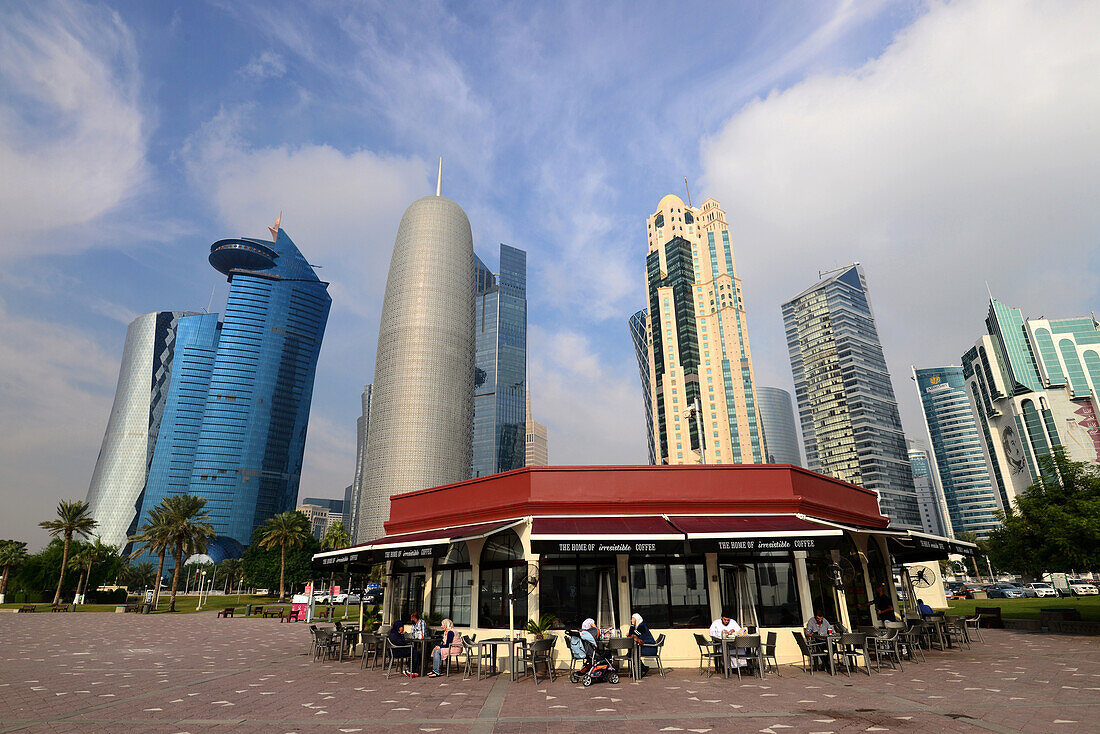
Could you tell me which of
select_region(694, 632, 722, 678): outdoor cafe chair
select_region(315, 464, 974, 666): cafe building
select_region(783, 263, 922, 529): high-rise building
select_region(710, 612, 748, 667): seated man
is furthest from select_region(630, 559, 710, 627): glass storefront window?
select_region(783, 263, 922, 529): high-rise building

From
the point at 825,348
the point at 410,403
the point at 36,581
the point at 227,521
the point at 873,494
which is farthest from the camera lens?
the point at 825,348

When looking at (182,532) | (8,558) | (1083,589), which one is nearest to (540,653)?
(182,532)

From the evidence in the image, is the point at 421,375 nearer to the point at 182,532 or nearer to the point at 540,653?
the point at 182,532

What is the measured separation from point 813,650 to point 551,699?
253 inches

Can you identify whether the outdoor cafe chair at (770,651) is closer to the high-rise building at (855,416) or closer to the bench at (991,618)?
the bench at (991,618)

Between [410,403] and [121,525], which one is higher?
[410,403]

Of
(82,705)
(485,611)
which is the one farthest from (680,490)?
(82,705)

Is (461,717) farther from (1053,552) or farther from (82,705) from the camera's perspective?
(1053,552)

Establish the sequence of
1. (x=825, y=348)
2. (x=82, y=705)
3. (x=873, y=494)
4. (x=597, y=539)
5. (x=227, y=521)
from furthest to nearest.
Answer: (x=825, y=348)
(x=227, y=521)
(x=873, y=494)
(x=597, y=539)
(x=82, y=705)

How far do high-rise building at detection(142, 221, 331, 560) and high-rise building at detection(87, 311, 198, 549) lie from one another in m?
8.58

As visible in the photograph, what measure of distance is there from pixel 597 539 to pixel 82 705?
10059 mm

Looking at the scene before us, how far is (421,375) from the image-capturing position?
129000 mm

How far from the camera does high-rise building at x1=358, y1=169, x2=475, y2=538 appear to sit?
12756 cm

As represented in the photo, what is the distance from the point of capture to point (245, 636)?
27.3 metres
